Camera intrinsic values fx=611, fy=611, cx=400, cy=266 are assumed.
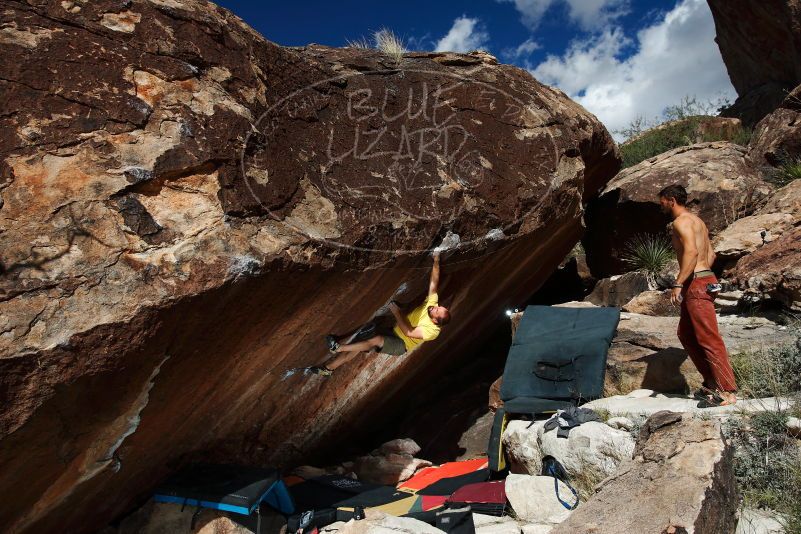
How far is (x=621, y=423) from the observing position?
12.3 ft

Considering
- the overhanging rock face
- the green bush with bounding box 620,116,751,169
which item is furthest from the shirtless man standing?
the green bush with bounding box 620,116,751,169

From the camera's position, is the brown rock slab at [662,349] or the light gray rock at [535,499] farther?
the brown rock slab at [662,349]

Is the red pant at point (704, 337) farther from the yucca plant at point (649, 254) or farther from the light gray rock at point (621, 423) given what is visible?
the yucca plant at point (649, 254)

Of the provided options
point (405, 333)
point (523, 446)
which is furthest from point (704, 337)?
point (405, 333)

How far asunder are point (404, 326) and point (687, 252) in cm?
199

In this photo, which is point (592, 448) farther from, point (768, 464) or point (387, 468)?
point (387, 468)

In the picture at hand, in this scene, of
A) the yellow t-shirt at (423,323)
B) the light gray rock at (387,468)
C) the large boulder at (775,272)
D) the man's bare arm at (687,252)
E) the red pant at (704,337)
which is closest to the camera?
the red pant at (704,337)

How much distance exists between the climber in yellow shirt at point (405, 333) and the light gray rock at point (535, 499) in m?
1.19

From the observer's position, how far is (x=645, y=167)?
854 centimetres

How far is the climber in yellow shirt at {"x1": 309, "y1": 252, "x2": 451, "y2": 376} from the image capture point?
4.36 m

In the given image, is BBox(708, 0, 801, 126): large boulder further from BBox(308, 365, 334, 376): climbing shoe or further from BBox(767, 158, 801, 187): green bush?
BBox(308, 365, 334, 376): climbing shoe

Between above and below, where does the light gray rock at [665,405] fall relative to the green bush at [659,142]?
below

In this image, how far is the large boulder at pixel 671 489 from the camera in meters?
2.34

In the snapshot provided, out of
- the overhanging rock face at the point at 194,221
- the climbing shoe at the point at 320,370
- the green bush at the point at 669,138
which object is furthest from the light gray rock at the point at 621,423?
the green bush at the point at 669,138
